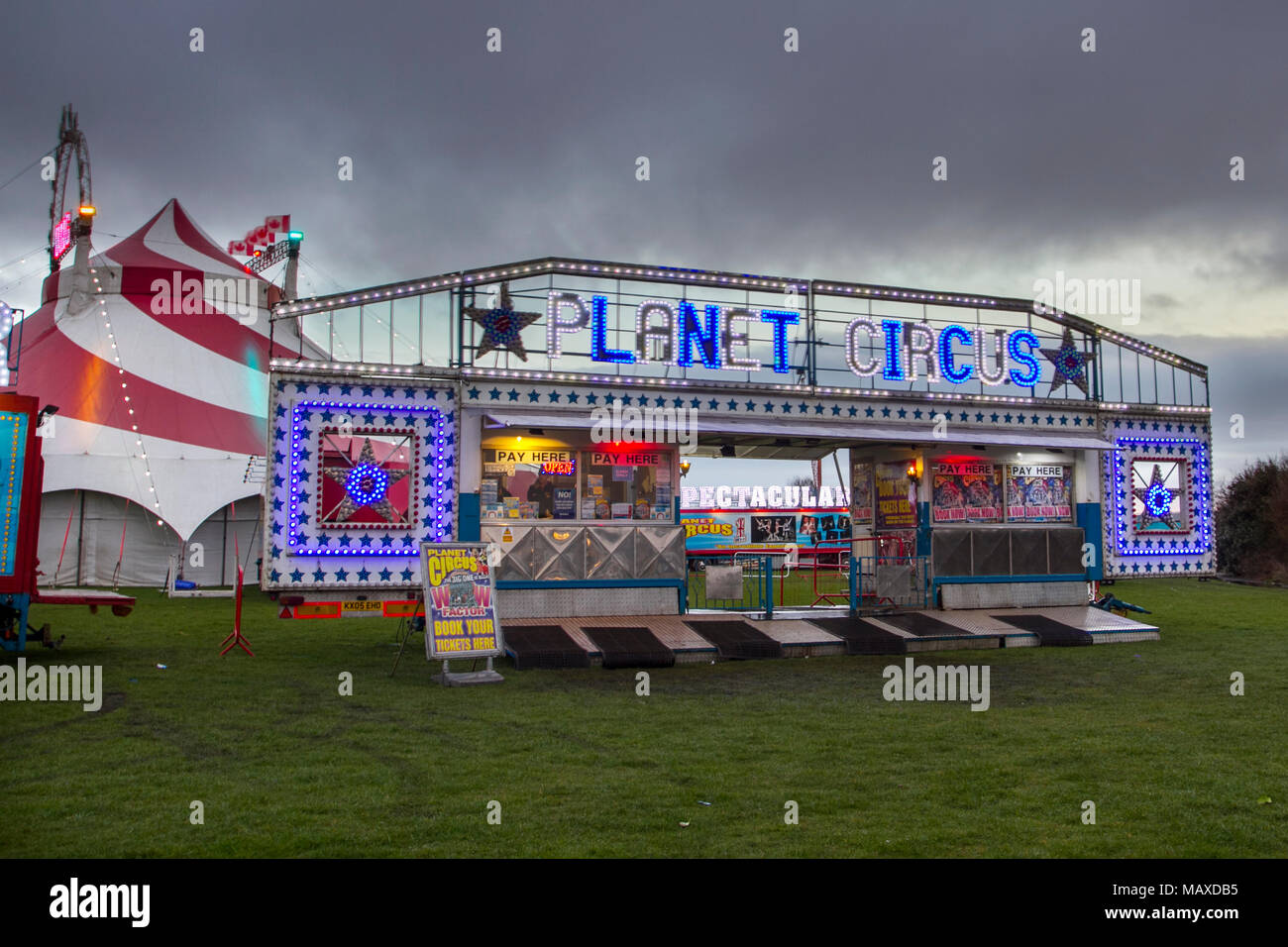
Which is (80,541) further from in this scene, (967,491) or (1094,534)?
(1094,534)

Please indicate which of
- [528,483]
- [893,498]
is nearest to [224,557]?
[528,483]

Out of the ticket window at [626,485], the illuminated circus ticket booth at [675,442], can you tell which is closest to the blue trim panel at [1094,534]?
the illuminated circus ticket booth at [675,442]

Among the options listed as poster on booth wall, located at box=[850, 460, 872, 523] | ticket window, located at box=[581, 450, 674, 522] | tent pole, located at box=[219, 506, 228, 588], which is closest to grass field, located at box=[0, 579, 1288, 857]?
ticket window, located at box=[581, 450, 674, 522]

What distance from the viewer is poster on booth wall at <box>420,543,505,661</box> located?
38.1ft

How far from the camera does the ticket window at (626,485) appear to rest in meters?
15.5

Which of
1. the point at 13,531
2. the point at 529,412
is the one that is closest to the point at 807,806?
the point at 529,412

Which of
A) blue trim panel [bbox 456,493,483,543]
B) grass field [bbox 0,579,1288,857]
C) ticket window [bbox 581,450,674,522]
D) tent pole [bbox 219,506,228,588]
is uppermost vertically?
ticket window [bbox 581,450,674,522]

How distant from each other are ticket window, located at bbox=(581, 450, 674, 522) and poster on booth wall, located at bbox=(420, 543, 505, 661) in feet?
11.1

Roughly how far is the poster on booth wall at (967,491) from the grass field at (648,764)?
4820mm

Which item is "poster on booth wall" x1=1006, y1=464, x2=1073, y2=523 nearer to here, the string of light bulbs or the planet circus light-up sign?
the planet circus light-up sign

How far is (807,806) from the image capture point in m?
6.22

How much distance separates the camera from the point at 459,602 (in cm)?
1192
